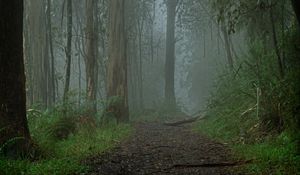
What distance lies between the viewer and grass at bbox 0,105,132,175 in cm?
639

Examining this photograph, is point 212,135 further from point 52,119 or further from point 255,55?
point 52,119

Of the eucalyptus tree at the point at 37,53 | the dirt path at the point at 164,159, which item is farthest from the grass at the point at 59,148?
the eucalyptus tree at the point at 37,53

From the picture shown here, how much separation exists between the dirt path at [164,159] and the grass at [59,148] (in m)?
0.32

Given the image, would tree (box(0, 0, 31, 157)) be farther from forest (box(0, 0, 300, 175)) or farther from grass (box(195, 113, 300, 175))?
grass (box(195, 113, 300, 175))

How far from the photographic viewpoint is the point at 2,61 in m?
7.29

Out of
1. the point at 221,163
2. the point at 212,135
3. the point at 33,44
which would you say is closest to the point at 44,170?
the point at 221,163

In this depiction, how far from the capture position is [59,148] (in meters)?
9.18

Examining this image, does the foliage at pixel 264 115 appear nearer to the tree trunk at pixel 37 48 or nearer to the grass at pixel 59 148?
the grass at pixel 59 148

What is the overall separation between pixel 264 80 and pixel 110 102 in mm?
8012

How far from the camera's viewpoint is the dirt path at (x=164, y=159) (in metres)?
7.13

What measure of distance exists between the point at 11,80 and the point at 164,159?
116 inches

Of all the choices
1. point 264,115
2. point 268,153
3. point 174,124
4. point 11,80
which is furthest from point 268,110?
point 174,124

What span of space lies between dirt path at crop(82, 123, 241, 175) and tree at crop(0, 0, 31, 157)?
1227 millimetres

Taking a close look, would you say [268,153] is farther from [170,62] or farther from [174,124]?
[170,62]
